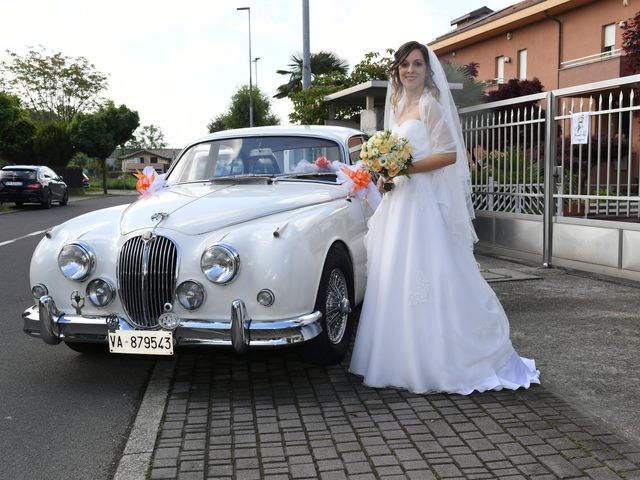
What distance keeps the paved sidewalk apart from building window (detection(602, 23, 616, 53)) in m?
21.7

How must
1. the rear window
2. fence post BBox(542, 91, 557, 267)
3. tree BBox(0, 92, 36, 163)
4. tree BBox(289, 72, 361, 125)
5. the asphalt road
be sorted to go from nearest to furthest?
the asphalt road, fence post BBox(542, 91, 557, 267), tree BBox(289, 72, 361, 125), the rear window, tree BBox(0, 92, 36, 163)

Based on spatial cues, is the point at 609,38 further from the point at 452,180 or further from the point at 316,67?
the point at 316,67

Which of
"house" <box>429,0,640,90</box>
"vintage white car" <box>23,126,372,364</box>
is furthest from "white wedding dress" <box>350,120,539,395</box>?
"house" <box>429,0,640,90</box>

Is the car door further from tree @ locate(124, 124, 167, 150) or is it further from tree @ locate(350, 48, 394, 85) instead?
tree @ locate(124, 124, 167, 150)

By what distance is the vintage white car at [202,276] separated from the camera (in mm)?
4148

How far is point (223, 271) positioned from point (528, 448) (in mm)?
1928

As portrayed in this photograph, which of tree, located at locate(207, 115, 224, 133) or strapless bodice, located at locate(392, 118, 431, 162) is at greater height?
tree, located at locate(207, 115, 224, 133)

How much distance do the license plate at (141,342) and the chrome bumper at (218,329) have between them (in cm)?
5

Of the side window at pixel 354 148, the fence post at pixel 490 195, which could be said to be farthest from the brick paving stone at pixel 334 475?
the fence post at pixel 490 195

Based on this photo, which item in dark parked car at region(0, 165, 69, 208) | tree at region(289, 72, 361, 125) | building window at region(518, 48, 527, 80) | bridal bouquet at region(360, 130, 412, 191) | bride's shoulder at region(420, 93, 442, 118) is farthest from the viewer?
building window at region(518, 48, 527, 80)

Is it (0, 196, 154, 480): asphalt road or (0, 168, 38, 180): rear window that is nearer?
(0, 196, 154, 480): asphalt road

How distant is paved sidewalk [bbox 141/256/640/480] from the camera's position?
3.28 metres

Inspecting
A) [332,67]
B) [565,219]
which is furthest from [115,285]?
[332,67]

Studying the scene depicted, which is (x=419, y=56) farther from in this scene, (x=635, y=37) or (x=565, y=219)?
(x=635, y=37)
